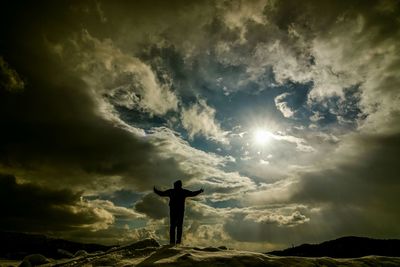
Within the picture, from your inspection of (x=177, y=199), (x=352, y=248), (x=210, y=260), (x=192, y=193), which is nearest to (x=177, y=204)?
(x=177, y=199)

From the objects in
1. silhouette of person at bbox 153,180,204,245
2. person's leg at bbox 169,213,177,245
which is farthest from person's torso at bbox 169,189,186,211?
person's leg at bbox 169,213,177,245

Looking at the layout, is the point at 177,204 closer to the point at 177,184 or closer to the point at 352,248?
the point at 177,184

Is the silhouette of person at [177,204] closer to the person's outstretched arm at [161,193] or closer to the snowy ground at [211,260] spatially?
the person's outstretched arm at [161,193]

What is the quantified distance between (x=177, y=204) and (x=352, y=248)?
3606cm

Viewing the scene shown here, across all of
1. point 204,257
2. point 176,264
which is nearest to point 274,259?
point 204,257

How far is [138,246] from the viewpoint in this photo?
10.9 m

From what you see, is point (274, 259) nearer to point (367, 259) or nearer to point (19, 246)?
point (367, 259)

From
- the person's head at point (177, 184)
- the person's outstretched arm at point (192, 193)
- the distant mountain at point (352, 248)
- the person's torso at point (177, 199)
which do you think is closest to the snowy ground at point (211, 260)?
the person's torso at point (177, 199)

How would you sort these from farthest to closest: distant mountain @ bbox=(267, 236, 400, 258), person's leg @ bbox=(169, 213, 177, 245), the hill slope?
distant mountain @ bbox=(267, 236, 400, 258), person's leg @ bbox=(169, 213, 177, 245), the hill slope

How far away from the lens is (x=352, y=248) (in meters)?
39.8

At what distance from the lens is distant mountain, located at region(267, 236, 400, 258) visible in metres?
35.5

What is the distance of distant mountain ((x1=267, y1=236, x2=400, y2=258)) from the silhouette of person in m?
25.1

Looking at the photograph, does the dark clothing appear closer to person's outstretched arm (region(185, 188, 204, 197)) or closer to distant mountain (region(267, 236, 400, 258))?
person's outstretched arm (region(185, 188, 204, 197))

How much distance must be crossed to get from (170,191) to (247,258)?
5.87m
